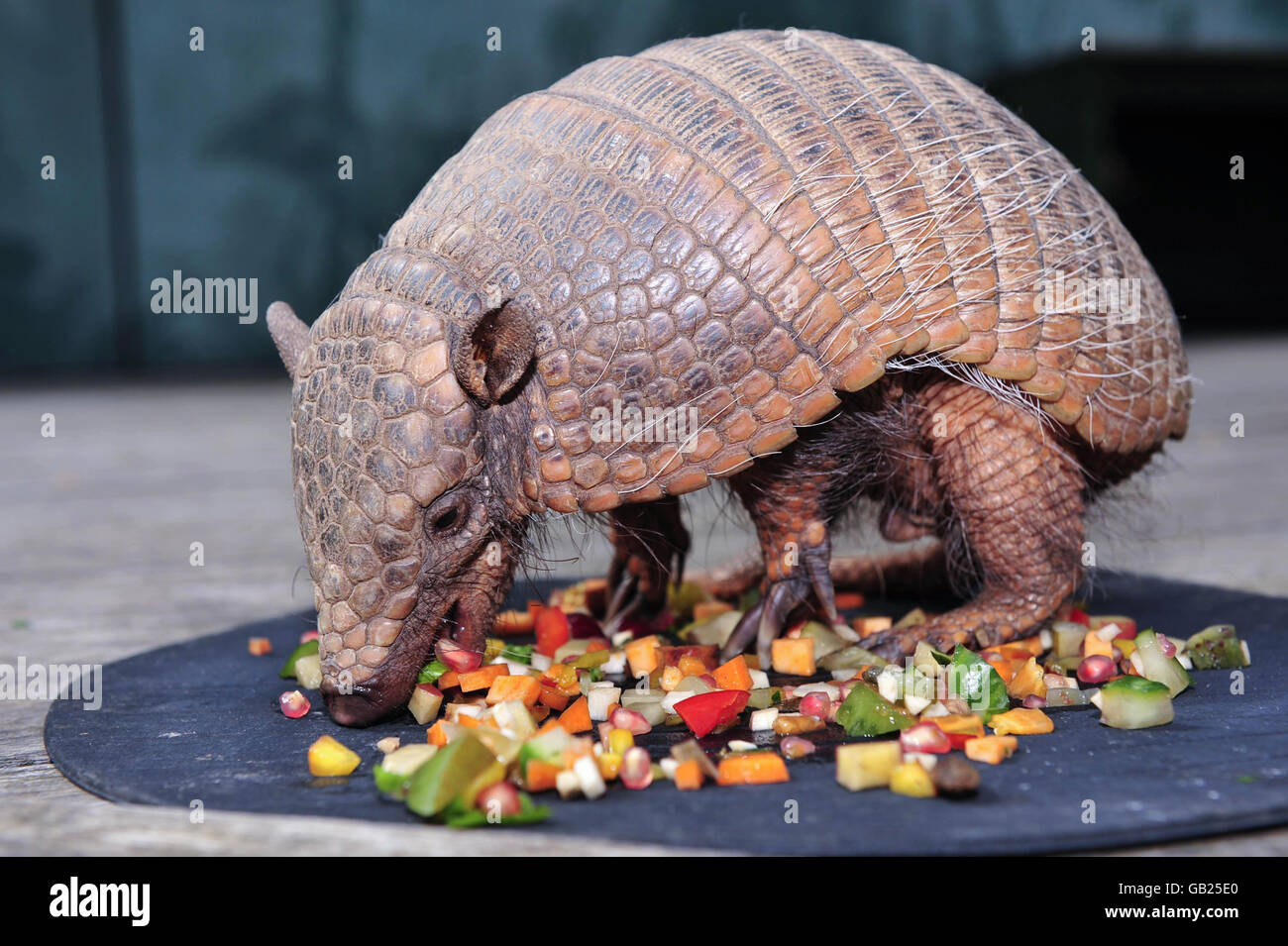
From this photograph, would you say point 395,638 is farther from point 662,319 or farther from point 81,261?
point 81,261

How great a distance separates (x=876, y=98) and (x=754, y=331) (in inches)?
31.8

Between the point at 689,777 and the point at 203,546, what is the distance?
4.11 meters

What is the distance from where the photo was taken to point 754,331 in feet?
9.91

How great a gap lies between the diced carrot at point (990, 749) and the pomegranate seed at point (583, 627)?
154cm

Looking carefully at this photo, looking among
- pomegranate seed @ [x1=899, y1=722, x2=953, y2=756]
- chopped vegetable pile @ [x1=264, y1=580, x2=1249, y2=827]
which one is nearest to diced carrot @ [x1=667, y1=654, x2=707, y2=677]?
chopped vegetable pile @ [x1=264, y1=580, x2=1249, y2=827]

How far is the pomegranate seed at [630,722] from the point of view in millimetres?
2941

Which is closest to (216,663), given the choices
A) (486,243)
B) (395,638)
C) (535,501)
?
(395,638)

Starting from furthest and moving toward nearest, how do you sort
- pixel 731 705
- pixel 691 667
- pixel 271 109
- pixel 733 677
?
pixel 271 109 → pixel 691 667 → pixel 733 677 → pixel 731 705

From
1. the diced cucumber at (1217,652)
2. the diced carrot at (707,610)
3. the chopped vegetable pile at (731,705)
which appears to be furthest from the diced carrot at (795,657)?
the diced cucumber at (1217,652)

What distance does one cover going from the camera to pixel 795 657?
11.5ft

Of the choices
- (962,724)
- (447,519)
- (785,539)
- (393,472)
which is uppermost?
(393,472)

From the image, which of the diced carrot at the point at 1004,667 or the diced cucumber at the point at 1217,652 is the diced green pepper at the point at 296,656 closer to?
the diced carrot at the point at 1004,667

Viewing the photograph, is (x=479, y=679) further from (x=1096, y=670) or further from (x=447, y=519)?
(x=1096, y=670)

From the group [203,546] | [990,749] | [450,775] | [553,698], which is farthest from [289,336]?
[203,546]
